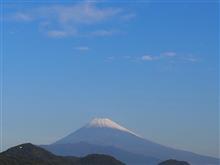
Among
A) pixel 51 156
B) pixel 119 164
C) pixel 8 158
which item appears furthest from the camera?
pixel 119 164

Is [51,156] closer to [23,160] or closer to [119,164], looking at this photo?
[119,164]

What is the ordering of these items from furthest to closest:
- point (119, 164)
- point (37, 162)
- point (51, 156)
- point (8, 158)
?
1. point (119, 164)
2. point (51, 156)
3. point (37, 162)
4. point (8, 158)

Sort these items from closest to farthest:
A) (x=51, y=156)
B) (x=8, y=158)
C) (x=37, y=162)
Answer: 1. (x=8, y=158)
2. (x=37, y=162)
3. (x=51, y=156)

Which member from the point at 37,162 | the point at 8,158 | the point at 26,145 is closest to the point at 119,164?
the point at 26,145

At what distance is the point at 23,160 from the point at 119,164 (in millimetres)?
63798

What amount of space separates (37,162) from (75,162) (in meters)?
46.6

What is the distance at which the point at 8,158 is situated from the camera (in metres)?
135

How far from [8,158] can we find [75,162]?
63.0 metres

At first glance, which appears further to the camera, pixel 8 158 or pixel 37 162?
pixel 37 162

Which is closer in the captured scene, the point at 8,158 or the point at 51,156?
the point at 8,158

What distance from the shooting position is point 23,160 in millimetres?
141875

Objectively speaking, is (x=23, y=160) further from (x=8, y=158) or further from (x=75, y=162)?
(x=75, y=162)

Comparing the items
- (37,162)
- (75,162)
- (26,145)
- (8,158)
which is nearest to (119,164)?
(75,162)

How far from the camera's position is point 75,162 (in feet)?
643
